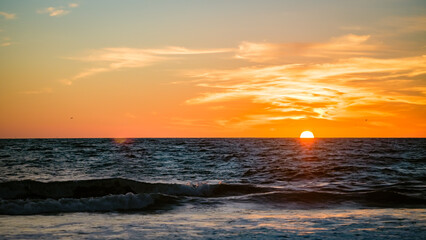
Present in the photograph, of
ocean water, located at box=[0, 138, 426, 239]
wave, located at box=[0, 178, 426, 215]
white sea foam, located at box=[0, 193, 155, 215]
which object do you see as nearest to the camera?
ocean water, located at box=[0, 138, 426, 239]

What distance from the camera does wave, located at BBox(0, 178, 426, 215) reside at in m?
12.5

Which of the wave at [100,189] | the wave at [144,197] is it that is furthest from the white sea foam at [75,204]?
the wave at [100,189]

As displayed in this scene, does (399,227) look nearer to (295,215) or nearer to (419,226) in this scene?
(419,226)

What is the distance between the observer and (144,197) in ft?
45.5

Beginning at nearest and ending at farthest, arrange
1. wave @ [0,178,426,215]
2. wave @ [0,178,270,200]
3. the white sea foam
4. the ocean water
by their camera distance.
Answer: the ocean water < the white sea foam < wave @ [0,178,426,215] < wave @ [0,178,270,200]

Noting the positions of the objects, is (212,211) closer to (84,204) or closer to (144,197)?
(144,197)

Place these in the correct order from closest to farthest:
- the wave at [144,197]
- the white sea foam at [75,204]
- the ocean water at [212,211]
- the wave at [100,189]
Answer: the ocean water at [212,211] → the white sea foam at [75,204] → the wave at [144,197] → the wave at [100,189]

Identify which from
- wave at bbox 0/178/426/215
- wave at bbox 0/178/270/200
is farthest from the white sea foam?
wave at bbox 0/178/270/200

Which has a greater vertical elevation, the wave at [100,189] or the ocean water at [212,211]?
the ocean water at [212,211]

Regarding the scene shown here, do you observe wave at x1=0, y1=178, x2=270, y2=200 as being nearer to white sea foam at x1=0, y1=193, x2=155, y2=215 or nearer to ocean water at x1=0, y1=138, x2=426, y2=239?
ocean water at x1=0, y1=138, x2=426, y2=239

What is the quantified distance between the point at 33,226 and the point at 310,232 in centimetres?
674

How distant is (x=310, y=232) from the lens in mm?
8828

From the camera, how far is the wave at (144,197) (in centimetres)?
1246

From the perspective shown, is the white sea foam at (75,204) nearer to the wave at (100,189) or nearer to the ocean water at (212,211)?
the ocean water at (212,211)
